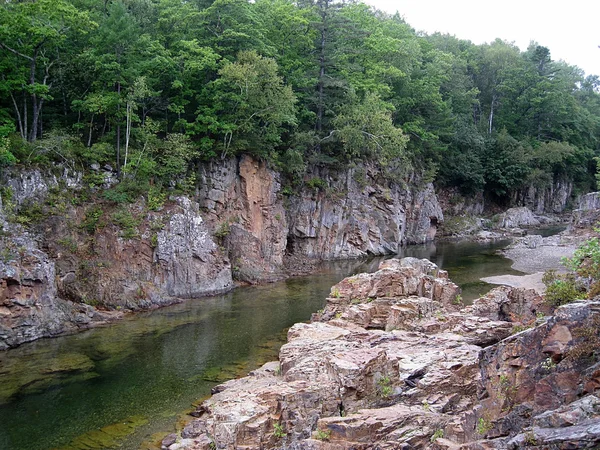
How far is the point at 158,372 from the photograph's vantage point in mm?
18188

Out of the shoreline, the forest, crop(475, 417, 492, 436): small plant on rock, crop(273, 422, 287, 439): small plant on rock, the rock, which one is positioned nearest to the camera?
crop(475, 417, 492, 436): small plant on rock

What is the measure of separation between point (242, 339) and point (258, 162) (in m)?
18.3

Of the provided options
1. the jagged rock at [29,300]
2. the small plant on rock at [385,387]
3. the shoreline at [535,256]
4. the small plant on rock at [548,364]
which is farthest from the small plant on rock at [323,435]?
the shoreline at [535,256]

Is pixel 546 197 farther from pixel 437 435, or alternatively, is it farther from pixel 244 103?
pixel 437 435

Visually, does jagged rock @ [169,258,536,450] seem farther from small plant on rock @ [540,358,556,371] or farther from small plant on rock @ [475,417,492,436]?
small plant on rock @ [540,358,556,371]

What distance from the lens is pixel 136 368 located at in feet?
60.9

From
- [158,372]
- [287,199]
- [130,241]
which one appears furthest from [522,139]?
[158,372]

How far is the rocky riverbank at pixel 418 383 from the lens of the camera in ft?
25.7

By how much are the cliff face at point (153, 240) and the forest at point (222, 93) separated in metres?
1.54

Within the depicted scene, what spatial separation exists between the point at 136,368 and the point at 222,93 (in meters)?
20.4

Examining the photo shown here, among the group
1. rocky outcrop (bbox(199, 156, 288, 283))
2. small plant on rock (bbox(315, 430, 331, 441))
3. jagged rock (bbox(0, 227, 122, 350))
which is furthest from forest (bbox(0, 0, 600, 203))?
small plant on rock (bbox(315, 430, 331, 441))

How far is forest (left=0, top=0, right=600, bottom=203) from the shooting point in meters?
28.1

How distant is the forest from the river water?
29.3 ft

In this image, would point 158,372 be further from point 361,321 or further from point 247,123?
point 247,123
